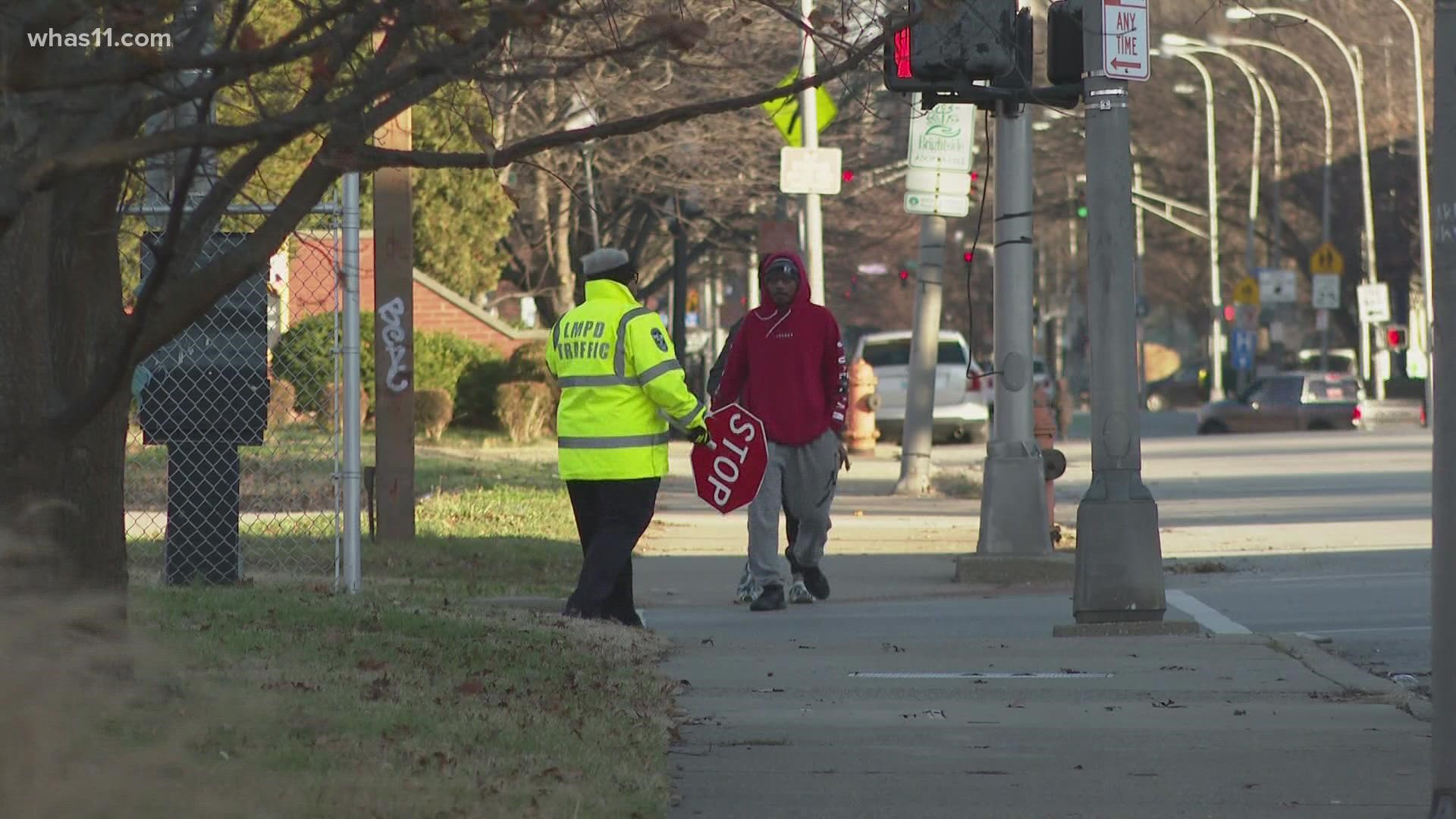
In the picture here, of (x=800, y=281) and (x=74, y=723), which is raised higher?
(x=800, y=281)

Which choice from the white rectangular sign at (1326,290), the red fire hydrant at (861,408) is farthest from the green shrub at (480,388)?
the white rectangular sign at (1326,290)

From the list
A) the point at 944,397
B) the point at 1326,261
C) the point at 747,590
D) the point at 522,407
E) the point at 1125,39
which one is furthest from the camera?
the point at 1326,261

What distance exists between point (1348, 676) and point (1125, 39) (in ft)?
10.1

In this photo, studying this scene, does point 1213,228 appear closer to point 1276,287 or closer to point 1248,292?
point 1248,292

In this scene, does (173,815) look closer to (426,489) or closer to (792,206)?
(426,489)

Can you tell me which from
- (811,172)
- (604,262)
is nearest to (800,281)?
(604,262)

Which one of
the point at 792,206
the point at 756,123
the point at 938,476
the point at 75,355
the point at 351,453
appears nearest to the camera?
the point at 75,355

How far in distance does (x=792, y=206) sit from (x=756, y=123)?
149 inches

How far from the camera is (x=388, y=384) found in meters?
13.2

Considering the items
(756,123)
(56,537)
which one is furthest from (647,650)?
(756,123)

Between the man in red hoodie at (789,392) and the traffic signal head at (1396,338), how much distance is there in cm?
4571

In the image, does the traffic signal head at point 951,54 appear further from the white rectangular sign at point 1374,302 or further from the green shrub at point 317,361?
the white rectangular sign at point 1374,302

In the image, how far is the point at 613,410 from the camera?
9766 millimetres

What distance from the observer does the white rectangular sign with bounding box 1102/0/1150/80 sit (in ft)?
32.6
